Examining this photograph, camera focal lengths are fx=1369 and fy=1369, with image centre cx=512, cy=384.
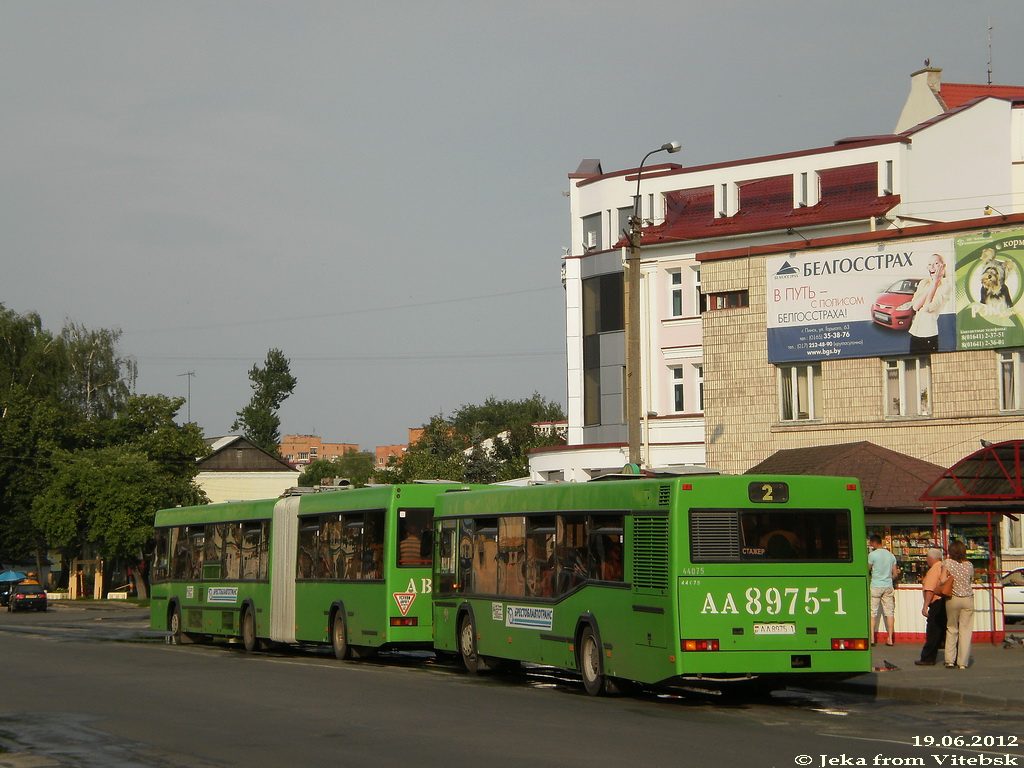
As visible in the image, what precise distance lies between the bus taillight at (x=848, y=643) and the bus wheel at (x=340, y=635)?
36.5ft

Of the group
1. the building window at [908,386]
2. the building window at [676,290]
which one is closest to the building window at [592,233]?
the building window at [676,290]

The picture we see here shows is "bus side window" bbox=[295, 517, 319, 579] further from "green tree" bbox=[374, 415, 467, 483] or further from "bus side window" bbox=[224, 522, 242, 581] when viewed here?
"green tree" bbox=[374, 415, 467, 483]

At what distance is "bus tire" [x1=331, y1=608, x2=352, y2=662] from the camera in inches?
967

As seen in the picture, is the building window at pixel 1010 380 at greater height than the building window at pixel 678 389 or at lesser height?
lesser

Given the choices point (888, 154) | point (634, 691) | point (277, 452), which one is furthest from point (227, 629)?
point (277, 452)

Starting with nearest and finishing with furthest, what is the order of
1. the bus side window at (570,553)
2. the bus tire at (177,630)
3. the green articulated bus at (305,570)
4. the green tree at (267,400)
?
1. the bus side window at (570,553)
2. the green articulated bus at (305,570)
3. the bus tire at (177,630)
4. the green tree at (267,400)

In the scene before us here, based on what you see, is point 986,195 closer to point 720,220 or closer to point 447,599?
point 720,220

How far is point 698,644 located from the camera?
15055 mm

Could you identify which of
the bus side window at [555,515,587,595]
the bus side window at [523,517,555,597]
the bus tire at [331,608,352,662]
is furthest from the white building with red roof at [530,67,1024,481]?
the bus side window at [555,515,587,595]

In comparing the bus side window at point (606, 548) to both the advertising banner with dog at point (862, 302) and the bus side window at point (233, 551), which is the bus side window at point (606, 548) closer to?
the bus side window at point (233, 551)

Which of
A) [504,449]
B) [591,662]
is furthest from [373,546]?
[504,449]

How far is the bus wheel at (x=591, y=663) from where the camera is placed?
669 inches

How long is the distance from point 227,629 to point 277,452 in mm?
99894

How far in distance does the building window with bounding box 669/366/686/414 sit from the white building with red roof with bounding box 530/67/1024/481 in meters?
0.04
